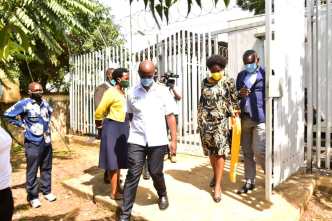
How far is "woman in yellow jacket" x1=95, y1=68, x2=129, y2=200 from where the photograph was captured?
4848mm

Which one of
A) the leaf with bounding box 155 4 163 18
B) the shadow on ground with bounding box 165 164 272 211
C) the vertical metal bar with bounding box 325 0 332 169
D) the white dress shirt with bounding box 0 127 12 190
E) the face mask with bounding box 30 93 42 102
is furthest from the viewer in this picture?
the face mask with bounding box 30 93 42 102

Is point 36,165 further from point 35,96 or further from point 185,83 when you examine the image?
point 185,83

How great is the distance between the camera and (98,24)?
11844 mm

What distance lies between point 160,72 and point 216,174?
149 inches

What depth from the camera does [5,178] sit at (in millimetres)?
3018

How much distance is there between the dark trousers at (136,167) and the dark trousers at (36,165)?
1678 millimetres

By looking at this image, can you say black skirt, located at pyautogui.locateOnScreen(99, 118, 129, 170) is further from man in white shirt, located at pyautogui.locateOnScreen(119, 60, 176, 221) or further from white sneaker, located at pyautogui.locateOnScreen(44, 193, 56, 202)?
white sneaker, located at pyautogui.locateOnScreen(44, 193, 56, 202)

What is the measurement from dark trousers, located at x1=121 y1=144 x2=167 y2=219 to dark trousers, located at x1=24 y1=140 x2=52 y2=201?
1.68 meters

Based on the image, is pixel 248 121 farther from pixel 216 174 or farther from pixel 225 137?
pixel 216 174

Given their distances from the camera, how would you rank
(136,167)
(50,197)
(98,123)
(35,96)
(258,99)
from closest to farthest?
(136,167) → (258,99) → (98,123) → (35,96) → (50,197)

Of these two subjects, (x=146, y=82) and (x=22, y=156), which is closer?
(x=146, y=82)

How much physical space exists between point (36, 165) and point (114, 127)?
1293 mm

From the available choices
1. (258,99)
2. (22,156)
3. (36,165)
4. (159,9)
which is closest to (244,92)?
(258,99)

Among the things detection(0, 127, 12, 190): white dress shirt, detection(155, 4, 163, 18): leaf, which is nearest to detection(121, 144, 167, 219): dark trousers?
detection(0, 127, 12, 190): white dress shirt
